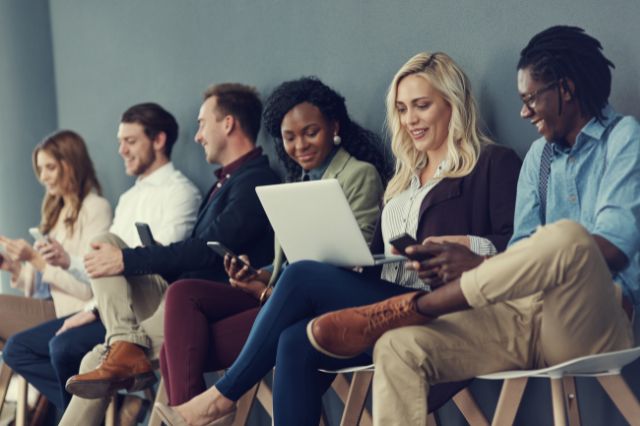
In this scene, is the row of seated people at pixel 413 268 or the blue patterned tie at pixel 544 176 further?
the blue patterned tie at pixel 544 176

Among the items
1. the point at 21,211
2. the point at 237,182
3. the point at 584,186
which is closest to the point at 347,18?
the point at 237,182

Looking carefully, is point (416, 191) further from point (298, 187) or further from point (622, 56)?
Answer: point (622, 56)

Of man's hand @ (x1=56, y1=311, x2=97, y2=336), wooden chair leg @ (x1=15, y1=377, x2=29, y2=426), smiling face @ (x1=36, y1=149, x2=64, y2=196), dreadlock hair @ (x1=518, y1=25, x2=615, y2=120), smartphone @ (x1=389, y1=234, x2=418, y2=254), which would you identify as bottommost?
wooden chair leg @ (x1=15, y1=377, x2=29, y2=426)

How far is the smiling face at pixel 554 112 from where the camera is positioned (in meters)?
2.46

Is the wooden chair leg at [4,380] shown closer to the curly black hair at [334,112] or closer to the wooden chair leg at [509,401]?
the curly black hair at [334,112]

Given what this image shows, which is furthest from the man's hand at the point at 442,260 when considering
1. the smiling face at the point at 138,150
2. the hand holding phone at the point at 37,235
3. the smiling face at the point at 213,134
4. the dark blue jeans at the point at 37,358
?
the smiling face at the point at 138,150

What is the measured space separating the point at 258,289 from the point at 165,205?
1.09 metres

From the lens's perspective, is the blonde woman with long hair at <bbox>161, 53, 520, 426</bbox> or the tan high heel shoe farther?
the tan high heel shoe

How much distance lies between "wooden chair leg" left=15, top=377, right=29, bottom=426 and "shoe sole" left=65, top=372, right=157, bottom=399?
3.09 ft

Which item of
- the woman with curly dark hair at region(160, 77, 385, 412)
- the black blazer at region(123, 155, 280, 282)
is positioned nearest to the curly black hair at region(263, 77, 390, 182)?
the woman with curly dark hair at region(160, 77, 385, 412)

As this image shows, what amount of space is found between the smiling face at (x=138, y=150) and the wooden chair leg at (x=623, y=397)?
2487mm

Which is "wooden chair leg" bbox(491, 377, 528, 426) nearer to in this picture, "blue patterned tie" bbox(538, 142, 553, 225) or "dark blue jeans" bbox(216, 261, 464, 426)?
"dark blue jeans" bbox(216, 261, 464, 426)

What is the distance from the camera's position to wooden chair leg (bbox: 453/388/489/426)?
8.83ft

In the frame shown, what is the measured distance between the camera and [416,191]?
9.64ft
